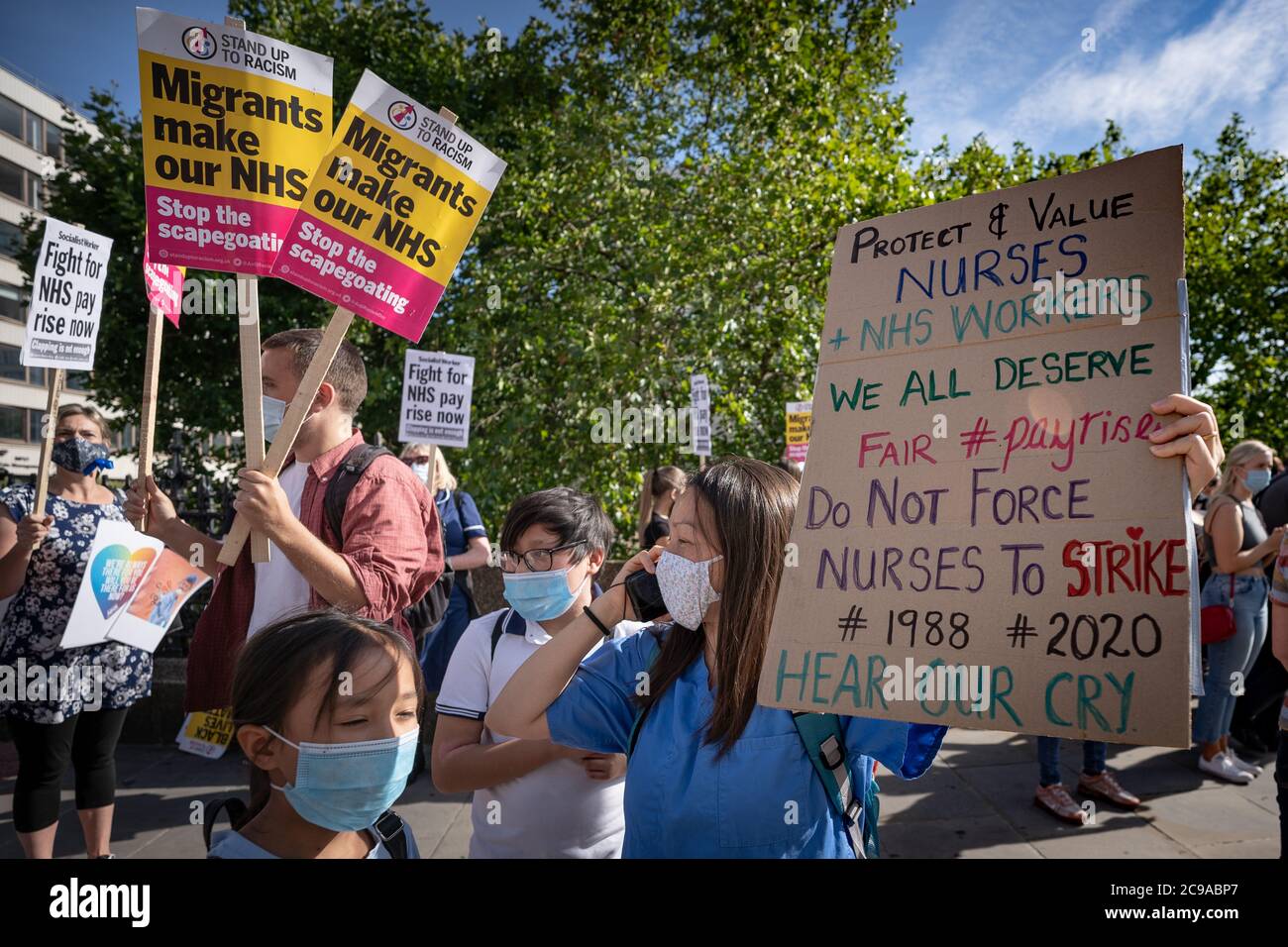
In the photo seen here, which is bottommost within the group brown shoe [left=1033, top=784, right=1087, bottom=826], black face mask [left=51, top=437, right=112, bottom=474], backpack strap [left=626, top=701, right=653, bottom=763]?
brown shoe [left=1033, top=784, right=1087, bottom=826]

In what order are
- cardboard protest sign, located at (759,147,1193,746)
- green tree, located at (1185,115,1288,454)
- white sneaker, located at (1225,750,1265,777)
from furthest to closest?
green tree, located at (1185,115,1288,454) → white sneaker, located at (1225,750,1265,777) → cardboard protest sign, located at (759,147,1193,746)

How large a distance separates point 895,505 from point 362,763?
3.99ft

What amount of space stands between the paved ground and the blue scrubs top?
281 cm

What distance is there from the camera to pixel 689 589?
181cm

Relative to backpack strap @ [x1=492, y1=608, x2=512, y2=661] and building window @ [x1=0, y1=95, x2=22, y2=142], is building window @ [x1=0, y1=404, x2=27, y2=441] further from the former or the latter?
backpack strap @ [x1=492, y1=608, x2=512, y2=661]

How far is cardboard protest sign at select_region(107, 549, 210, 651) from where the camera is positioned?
3.54 metres

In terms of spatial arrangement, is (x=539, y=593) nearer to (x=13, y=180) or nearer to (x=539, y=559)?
(x=539, y=559)

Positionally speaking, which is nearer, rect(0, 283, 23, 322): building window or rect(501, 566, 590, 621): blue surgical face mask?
rect(501, 566, 590, 621): blue surgical face mask

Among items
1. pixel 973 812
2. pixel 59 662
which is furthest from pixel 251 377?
pixel 973 812

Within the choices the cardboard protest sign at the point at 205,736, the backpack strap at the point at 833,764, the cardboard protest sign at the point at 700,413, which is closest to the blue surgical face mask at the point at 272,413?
the backpack strap at the point at 833,764

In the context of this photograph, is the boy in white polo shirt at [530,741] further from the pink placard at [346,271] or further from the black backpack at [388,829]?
the pink placard at [346,271]

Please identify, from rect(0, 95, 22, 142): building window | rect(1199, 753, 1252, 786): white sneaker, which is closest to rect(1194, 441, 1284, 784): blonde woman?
rect(1199, 753, 1252, 786): white sneaker

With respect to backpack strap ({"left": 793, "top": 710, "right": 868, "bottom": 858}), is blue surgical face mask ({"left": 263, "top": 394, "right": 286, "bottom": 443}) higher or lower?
higher
